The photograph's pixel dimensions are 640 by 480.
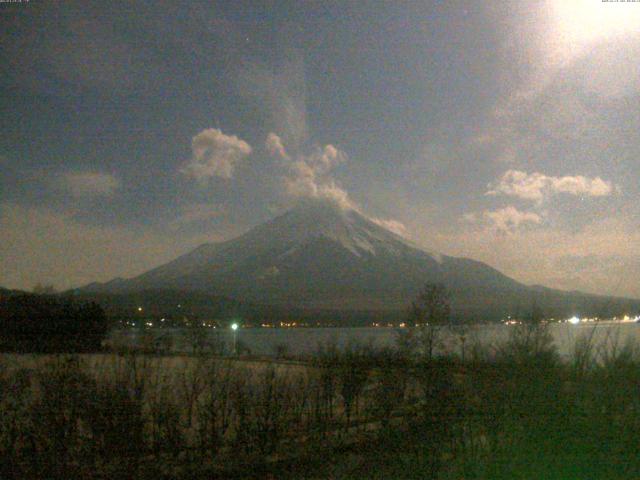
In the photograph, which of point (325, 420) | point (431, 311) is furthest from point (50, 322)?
point (325, 420)

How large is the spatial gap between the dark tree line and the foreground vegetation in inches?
499

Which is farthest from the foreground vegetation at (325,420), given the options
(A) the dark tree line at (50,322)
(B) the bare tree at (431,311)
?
(B) the bare tree at (431,311)

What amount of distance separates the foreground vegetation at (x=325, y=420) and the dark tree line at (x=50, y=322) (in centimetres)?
1267

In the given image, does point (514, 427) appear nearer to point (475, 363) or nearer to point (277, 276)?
point (475, 363)

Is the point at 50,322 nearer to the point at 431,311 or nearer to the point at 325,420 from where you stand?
the point at 431,311

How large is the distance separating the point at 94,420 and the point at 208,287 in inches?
4510

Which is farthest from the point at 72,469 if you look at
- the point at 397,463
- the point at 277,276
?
the point at 277,276

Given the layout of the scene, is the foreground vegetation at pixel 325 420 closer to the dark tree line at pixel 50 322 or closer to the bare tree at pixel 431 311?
the dark tree line at pixel 50 322

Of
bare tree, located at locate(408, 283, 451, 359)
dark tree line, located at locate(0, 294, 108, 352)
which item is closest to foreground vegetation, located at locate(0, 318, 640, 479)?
dark tree line, located at locate(0, 294, 108, 352)

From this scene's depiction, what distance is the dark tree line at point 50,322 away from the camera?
2211 cm

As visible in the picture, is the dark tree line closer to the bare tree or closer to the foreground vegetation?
the bare tree

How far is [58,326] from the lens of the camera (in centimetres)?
2502

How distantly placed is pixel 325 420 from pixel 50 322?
17.9 meters

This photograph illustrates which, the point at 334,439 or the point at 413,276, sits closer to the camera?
the point at 334,439
